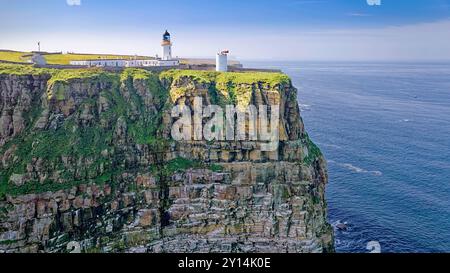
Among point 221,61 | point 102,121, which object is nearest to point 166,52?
point 221,61

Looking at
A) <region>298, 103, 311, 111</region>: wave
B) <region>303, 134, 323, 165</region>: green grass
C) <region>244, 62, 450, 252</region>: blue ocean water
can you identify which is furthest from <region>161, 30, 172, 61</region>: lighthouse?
<region>298, 103, 311, 111</region>: wave

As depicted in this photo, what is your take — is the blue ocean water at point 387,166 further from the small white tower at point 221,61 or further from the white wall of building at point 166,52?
the white wall of building at point 166,52

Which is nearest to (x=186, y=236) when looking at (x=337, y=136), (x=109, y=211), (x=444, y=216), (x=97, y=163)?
(x=109, y=211)

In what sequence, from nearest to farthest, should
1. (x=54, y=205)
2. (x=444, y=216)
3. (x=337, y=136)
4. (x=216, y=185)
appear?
(x=54, y=205) → (x=216, y=185) → (x=444, y=216) → (x=337, y=136)

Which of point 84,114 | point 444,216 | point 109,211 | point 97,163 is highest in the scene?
point 84,114

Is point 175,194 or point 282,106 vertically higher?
point 282,106

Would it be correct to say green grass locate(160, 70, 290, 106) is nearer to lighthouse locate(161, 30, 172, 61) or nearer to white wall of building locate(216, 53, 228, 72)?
white wall of building locate(216, 53, 228, 72)

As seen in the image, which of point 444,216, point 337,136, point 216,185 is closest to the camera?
point 216,185

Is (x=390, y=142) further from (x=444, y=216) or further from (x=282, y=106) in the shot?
(x=282, y=106)
